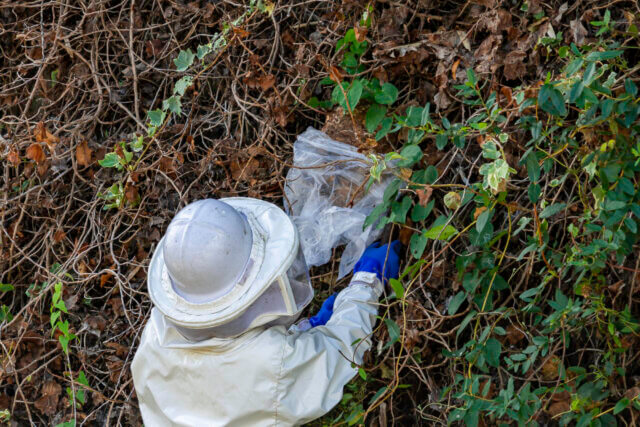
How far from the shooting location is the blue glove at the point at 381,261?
2979mm

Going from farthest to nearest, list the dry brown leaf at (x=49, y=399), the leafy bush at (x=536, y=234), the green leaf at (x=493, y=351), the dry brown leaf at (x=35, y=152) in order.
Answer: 1. the dry brown leaf at (x=35, y=152)
2. the dry brown leaf at (x=49, y=399)
3. the green leaf at (x=493, y=351)
4. the leafy bush at (x=536, y=234)

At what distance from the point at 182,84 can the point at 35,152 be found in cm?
85

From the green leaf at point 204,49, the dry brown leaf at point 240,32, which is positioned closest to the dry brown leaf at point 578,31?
the dry brown leaf at point 240,32

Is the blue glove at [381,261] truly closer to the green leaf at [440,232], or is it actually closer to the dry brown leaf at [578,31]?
the green leaf at [440,232]

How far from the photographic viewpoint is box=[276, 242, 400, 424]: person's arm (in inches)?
102

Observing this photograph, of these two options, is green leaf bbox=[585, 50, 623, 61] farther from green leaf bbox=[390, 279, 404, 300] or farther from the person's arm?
the person's arm

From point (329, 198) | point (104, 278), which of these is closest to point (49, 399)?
point (104, 278)

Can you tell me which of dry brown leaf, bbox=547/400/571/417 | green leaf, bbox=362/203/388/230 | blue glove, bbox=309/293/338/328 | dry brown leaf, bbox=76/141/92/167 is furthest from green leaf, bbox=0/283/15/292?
dry brown leaf, bbox=547/400/571/417

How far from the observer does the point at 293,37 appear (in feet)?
11.9

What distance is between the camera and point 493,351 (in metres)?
2.62

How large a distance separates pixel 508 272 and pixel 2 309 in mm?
2587

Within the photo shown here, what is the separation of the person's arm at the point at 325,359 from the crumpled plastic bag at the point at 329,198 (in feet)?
1.07

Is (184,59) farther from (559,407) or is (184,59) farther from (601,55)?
(559,407)

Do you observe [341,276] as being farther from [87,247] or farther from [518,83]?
[87,247]
